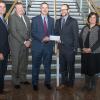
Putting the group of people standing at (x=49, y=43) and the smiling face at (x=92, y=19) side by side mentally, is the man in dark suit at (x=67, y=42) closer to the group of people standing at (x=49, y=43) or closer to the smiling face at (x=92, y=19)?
the group of people standing at (x=49, y=43)

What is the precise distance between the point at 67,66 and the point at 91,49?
0.75 meters

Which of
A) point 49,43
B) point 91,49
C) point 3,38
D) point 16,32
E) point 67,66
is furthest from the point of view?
point 67,66

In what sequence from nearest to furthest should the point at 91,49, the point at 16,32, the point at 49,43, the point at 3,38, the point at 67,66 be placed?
the point at 3,38, the point at 91,49, the point at 16,32, the point at 49,43, the point at 67,66

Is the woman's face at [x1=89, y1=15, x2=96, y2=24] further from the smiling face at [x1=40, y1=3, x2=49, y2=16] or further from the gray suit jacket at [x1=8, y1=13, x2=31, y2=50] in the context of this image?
the gray suit jacket at [x1=8, y1=13, x2=31, y2=50]

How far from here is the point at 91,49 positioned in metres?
7.81

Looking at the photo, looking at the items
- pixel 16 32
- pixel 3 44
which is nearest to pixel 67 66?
pixel 16 32

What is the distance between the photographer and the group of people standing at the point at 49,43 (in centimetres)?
788

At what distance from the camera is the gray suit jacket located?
792cm

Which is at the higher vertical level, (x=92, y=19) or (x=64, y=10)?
(x=64, y=10)

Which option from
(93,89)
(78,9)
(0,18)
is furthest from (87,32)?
(78,9)

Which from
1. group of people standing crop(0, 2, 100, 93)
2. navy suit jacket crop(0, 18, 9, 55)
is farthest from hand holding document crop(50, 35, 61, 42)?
navy suit jacket crop(0, 18, 9, 55)

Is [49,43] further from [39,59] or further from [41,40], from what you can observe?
[39,59]

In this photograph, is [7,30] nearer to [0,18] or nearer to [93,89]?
[0,18]

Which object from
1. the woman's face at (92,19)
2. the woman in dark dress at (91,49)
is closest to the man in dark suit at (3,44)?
the woman in dark dress at (91,49)
